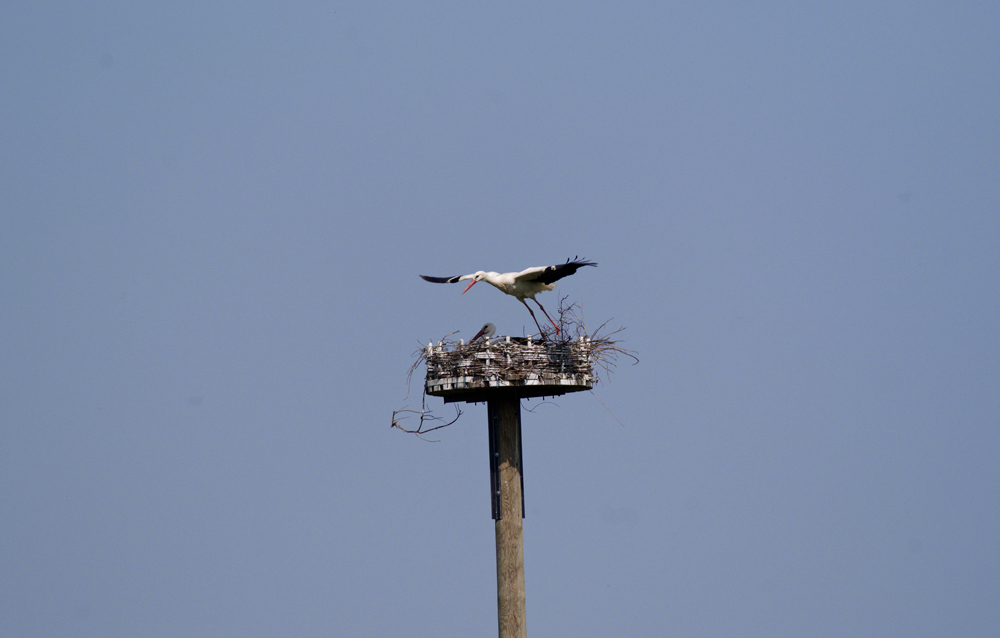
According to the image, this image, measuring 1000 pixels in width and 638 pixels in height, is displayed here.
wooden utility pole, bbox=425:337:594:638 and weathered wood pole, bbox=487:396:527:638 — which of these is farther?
weathered wood pole, bbox=487:396:527:638

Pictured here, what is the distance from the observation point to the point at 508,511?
67.4 feet

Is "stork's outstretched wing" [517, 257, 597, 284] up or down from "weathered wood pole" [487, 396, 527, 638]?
up

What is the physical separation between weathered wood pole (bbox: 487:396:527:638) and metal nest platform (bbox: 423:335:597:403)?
0.45m

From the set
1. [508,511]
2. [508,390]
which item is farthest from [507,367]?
[508,511]

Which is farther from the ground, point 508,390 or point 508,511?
point 508,390

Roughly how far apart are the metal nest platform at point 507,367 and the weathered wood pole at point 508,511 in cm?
45

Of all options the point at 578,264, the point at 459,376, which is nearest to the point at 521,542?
the point at 459,376

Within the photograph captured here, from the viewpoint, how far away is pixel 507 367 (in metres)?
20.0

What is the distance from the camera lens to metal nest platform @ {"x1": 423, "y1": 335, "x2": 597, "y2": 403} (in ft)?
65.7

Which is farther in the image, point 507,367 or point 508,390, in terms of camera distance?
point 508,390

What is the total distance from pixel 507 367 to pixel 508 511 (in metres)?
2.10

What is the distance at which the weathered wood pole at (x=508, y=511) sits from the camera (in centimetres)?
2019

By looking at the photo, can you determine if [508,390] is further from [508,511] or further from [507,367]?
[508,511]

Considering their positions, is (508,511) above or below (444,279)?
below
